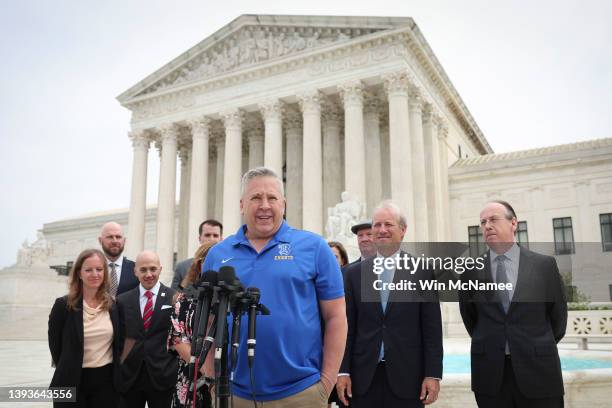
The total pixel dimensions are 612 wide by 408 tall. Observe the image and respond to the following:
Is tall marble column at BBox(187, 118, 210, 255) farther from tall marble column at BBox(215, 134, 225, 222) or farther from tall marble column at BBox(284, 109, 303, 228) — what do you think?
tall marble column at BBox(284, 109, 303, 228)

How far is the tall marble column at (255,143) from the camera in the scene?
3812cm

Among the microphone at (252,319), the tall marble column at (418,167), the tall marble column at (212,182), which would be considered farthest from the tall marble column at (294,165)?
the microphone at (252,319)

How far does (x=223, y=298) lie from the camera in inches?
107

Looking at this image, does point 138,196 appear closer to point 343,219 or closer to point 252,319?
point 343,219

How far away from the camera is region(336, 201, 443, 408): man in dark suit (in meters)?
4.17

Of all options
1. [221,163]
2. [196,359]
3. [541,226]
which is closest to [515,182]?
[541,226]

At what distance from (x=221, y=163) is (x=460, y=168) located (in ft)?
59.6

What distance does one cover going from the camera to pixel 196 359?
2584 millimetres

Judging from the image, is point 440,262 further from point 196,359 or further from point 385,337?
point 196,359

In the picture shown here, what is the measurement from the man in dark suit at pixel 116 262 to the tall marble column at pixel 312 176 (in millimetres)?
22238

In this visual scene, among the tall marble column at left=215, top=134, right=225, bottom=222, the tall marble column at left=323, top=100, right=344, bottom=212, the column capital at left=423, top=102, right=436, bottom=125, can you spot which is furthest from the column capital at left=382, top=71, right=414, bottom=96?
the tall marble column at left=215, top=134, right=225, bottom=222

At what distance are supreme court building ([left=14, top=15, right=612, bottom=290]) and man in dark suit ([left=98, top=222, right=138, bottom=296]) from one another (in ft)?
70.7

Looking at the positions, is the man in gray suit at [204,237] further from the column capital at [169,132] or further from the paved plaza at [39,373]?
the column capital at [169,132]

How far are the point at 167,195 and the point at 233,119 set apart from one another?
742 centimetres
